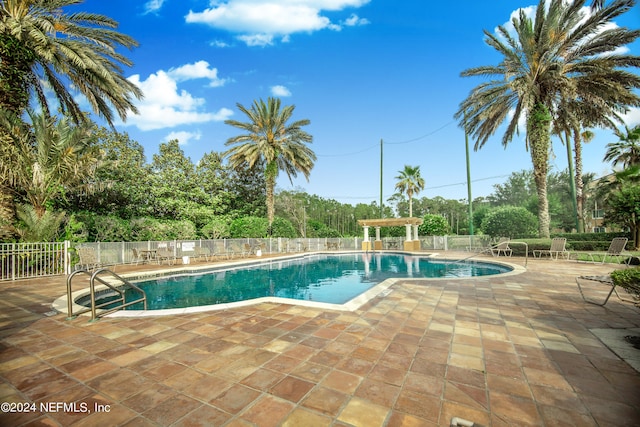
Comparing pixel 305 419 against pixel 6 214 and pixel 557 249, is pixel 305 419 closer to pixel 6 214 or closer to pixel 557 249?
pixel 6 214

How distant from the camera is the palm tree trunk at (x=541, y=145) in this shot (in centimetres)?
1362

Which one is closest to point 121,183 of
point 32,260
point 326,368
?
point 32,260

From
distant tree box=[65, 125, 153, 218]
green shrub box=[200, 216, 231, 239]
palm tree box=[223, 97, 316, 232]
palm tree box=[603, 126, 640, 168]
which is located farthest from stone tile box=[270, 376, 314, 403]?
palm tree box=[603, 126, 640, 168]

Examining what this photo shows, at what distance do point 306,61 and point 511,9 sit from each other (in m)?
11.6

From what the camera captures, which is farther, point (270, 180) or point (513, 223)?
point (513, 223)

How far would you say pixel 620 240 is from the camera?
31.4 feet

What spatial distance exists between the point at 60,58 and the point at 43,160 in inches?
140

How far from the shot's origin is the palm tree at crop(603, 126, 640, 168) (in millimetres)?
16469

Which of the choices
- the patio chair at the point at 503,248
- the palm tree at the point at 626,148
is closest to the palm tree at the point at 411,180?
the palm tree at the point at 626,148

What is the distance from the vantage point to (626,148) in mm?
17094

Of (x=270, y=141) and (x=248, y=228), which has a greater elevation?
(x=270, y=141)

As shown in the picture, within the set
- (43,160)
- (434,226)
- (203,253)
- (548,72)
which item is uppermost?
(548,72)

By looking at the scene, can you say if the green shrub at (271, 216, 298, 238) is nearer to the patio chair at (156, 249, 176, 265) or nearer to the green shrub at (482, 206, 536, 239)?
the patio chair at (156, 249, 176, 265)

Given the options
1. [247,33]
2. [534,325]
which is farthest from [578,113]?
[247,33]
